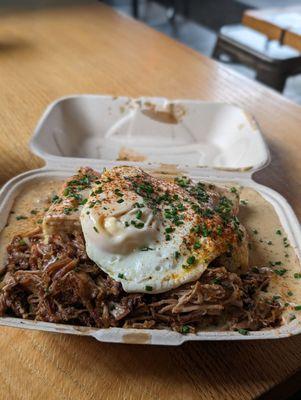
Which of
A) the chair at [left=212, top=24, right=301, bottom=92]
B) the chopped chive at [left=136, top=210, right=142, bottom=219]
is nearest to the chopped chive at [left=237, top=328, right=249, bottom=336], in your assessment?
the chopped chive at [left=136, top=210, right=142, bottom=219]

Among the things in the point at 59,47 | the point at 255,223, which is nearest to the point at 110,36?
the point at 59,47

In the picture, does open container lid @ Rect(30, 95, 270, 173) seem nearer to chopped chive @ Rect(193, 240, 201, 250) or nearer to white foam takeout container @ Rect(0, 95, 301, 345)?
white foam takeout container @ Rect(0, 95, 301, 345)

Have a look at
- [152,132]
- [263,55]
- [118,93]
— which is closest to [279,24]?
[263,55]

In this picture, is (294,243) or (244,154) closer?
(294,243)

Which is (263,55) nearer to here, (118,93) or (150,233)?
(118,93)

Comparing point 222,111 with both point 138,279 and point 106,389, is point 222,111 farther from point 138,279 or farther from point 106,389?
point 106,389

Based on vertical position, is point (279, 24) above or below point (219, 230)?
below

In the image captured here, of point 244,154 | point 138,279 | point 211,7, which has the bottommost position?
point 211,7
